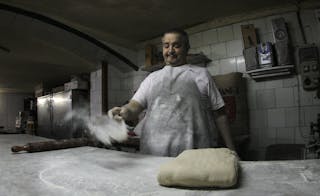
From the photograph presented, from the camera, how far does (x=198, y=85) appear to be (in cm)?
170

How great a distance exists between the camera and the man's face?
172 centimetres

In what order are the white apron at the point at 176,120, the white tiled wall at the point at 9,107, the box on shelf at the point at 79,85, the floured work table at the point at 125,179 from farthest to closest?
the white tiled wall at the point at 9,107, the box on shelf at the point at 79,85, the white apron at the point at 176,120, the floured work table at the point at 125,179

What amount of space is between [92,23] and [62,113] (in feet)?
6.71

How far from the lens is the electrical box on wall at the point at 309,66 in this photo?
2.57 metres

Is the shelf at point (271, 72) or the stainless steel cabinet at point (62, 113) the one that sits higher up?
the shelf at point (271, 72)

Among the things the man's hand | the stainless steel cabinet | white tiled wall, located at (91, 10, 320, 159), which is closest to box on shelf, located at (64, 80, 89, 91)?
the stainless steel cabinet

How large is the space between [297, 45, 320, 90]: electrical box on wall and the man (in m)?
1.44

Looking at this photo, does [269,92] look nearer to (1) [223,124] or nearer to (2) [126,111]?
(1) [223,124]

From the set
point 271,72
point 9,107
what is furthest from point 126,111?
point 9,107

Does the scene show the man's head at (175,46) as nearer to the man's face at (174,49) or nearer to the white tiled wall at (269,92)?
the man's face at (174,49)

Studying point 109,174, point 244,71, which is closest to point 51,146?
point 109,174

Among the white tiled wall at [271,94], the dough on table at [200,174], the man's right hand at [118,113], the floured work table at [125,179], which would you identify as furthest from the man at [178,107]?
the white tiled wall at [271,94]

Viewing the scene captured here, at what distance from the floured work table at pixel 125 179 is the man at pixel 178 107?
A: 0.54m

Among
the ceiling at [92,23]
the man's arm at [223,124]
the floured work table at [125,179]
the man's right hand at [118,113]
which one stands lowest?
the floured work table at [125,179]
